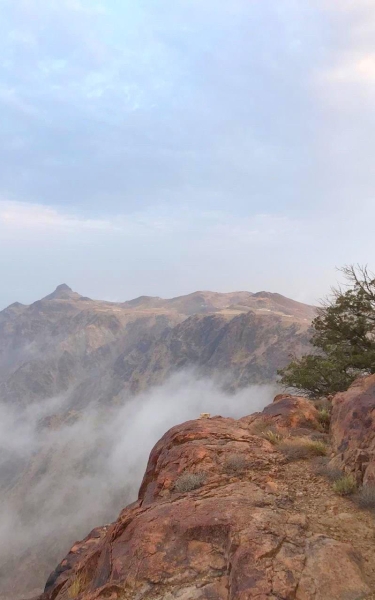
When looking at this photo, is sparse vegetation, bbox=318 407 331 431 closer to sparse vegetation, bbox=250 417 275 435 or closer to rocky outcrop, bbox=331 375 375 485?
rocky outcrop, bbox=331 375 375 485

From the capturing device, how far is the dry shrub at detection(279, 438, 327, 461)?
10523mm

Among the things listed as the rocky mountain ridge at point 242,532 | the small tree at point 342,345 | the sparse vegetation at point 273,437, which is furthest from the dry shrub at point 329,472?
the small tree at point 342,345

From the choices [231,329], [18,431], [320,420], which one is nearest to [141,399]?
[231,329]

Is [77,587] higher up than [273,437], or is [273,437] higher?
[273,437]

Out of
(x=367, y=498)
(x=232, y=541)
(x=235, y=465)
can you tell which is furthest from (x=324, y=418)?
(x=232, y=541)

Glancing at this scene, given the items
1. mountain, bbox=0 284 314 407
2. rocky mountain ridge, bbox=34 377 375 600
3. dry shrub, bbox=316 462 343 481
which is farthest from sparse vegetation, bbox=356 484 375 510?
mountain, bbox=0 284 314 407

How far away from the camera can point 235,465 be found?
968cm

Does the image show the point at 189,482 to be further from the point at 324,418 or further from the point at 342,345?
the point at 342,345

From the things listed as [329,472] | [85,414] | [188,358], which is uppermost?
[329,472]

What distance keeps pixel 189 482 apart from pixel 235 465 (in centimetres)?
137

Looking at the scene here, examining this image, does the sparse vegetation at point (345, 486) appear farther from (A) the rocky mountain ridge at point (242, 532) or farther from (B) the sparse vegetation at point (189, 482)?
(B) the sparse vegetation at point (189, 482)

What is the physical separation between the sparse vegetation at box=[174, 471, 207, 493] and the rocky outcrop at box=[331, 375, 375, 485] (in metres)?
3.64

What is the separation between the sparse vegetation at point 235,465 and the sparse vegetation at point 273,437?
202 cm

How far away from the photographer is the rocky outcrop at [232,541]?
5602mm
